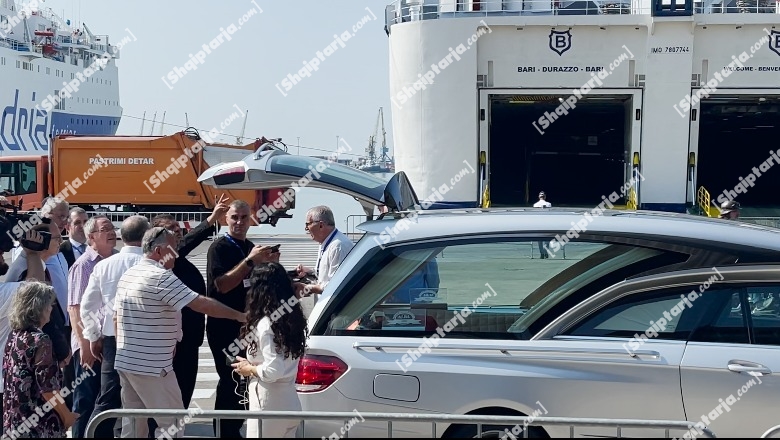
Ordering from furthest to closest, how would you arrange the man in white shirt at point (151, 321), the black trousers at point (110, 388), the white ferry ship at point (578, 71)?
the white ferry ship at point (578, 71) → the black trousers at point (110, 388) → the man in white shirt at point (151, 321)

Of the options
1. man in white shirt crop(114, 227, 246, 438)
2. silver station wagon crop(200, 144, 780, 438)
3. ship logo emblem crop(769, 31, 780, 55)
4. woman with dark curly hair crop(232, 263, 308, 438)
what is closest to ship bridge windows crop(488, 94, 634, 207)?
ship logo emblem crop(769, 31, 780, 55)

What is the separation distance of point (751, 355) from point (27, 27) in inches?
2261

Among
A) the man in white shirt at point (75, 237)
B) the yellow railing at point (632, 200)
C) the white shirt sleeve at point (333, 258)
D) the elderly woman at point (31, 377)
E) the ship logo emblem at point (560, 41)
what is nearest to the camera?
the elderly woman at point (31, 377)

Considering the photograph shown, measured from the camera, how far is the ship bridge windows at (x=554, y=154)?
2936 cm

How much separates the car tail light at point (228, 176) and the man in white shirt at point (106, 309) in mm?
855

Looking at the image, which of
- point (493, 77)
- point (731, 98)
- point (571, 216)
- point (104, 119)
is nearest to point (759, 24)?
point (731, 98)

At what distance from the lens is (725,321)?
14.3 feet

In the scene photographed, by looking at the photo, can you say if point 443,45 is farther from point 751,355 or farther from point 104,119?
point 104,119

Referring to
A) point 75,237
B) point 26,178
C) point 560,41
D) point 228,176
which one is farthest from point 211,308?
point 26,178

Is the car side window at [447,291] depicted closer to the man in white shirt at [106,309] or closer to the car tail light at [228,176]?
the man in white shirt at [106,309]

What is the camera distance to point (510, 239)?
179 inches

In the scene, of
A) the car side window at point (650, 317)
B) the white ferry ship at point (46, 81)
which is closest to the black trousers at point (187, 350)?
the car side window at point (650, 317)

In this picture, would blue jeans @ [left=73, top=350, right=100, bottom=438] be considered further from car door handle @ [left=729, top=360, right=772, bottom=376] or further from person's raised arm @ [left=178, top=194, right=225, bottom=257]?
car door handle @ [left=729, top=360, right=772, bottom=376]

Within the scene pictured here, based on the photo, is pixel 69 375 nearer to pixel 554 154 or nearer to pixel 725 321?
pixel 725 321
